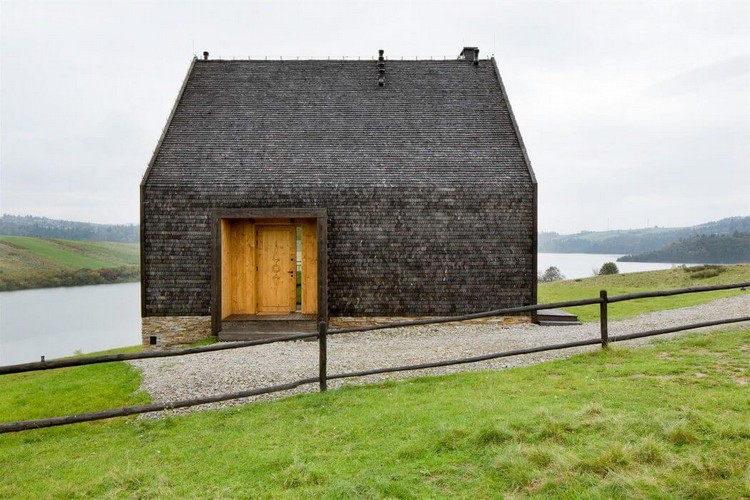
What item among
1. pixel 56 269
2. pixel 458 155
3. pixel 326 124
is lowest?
pixel 56 269

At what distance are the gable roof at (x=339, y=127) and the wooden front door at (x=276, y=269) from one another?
133 cm

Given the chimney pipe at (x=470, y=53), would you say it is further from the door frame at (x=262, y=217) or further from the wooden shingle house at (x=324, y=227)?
the door frame at (x=262, y=217)

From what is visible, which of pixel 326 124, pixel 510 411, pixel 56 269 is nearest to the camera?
pixel 510 411

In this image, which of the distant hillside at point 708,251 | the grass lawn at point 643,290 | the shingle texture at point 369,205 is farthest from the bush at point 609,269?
the shingle texture at point 369,205

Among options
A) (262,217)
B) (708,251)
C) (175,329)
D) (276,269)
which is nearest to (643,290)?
(276,269)

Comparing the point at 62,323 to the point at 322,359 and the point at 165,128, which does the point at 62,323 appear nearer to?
the point at 165,128

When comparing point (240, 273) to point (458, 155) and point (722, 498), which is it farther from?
point (722, 498)

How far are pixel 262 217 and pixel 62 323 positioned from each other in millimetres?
31198

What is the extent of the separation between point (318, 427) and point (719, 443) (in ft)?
11.1

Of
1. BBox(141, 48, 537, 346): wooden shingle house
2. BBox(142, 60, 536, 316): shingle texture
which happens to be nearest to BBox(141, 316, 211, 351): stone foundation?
BBox(141, 48, 537, 346): wooden shingle house

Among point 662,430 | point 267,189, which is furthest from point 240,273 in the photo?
point 662,430

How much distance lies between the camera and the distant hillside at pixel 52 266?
173 ft

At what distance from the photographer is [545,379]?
5691mm

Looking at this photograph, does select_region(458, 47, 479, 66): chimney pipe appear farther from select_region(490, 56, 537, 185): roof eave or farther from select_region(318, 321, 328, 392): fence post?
select_region(318, 321, 328, 392): fence post
